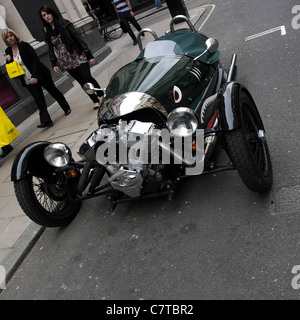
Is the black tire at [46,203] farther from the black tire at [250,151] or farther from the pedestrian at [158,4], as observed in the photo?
the pedestrian at [158,4]

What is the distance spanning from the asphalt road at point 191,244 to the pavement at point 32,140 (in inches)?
7.4

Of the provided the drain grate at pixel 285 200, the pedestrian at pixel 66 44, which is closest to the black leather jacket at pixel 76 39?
the pedestrian at pixel 66 44

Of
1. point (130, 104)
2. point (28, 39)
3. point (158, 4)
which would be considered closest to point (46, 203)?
point (130, 104)

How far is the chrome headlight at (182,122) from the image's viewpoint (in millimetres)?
2900

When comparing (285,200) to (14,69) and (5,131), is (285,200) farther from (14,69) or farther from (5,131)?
(14,69)

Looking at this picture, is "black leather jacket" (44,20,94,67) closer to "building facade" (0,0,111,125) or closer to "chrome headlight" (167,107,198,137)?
"building facade" (0,0,111,125)

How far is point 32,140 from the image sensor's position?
7242mm

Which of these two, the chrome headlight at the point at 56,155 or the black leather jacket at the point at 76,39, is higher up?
the black leather jacket at the point at 76,39

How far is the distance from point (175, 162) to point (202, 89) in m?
1.38

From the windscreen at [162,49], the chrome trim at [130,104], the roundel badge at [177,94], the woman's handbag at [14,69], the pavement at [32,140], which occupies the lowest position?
the pavement at [32,140]

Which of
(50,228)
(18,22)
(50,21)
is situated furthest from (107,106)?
(18,22)

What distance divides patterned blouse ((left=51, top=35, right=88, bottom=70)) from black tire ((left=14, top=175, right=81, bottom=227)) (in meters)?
3.27

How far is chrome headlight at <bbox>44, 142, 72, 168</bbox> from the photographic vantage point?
3.64 m
